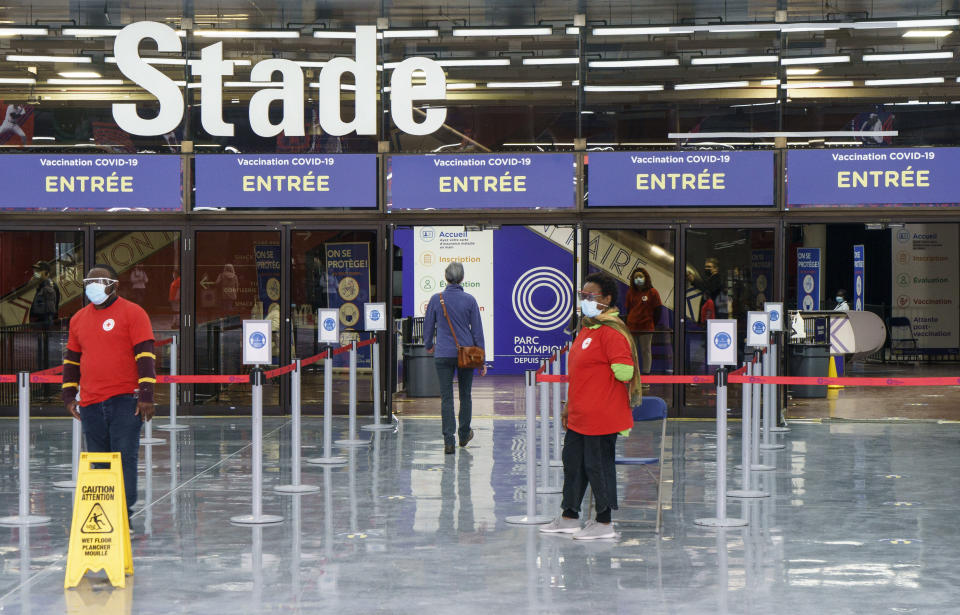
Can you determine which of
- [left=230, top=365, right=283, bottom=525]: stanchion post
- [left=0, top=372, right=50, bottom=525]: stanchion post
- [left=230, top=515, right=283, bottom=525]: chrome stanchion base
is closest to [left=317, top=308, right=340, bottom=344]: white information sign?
[left=230, top=365, right=283, bottom=525]: stanchion post

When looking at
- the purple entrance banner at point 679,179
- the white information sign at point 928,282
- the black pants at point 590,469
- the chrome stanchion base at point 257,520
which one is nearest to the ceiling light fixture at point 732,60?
the purple entrance banner at point 679,179

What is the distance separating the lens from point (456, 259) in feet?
69.7

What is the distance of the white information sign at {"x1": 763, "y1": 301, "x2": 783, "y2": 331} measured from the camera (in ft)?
42.9

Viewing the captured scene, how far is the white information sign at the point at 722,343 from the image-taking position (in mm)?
8977

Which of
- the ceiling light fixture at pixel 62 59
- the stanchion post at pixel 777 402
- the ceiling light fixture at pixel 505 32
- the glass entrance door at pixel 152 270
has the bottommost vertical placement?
the stanchion post at pixel 777 402

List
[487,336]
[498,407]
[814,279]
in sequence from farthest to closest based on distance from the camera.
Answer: [814,279] → [487,336] → [498,407]

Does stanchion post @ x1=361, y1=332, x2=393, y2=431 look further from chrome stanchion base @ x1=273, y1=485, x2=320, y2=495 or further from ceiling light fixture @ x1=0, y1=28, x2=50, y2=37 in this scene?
ceiling light fixture @ x1=0, y1=28, x2=50, y2=37

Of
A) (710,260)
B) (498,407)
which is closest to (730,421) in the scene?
(710,260)

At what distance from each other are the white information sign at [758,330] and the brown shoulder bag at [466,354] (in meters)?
2.49

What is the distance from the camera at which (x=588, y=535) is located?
315 inches

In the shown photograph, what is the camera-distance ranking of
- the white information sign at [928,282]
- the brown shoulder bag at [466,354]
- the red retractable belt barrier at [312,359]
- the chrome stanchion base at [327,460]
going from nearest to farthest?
the red retractable belt barrier at [312,359] → the chrome stanchion base at [327,460] → the brown shoulder bag at [466,354] → the white information sign at [928,282]

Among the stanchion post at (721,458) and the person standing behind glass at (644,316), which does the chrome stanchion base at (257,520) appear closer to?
the stanchion post at (721,458)

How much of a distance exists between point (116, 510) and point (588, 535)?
2971 mm

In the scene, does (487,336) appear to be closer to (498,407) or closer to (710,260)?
(498,407)
